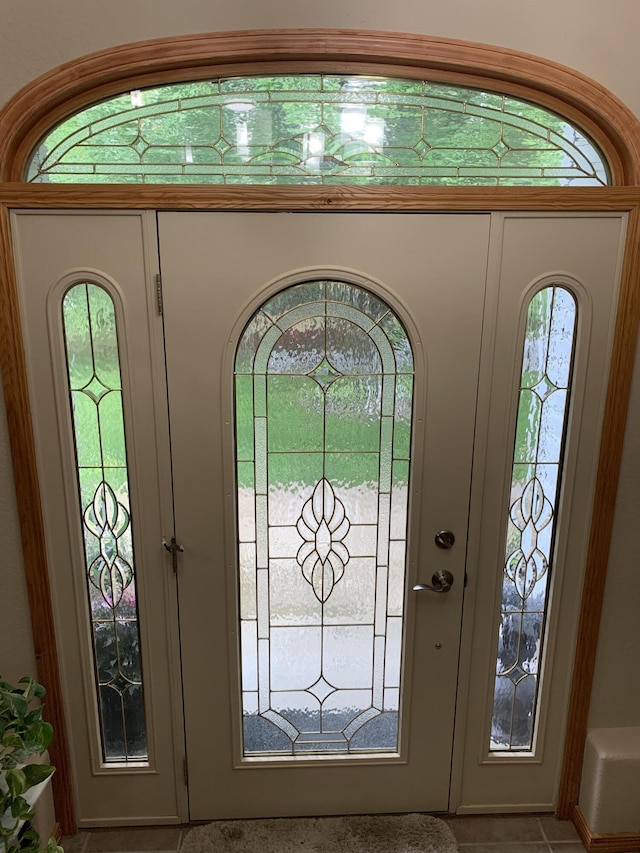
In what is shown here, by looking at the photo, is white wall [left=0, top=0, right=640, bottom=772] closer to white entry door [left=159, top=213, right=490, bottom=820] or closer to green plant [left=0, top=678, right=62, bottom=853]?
white entry door [left=159, top=213, right=490, bottom=820]

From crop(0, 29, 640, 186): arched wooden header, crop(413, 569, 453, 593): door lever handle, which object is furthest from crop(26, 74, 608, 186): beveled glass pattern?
crop(413, 569, 453, 593): door lever handle

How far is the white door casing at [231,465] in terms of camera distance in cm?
164

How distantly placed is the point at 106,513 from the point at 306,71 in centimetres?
138

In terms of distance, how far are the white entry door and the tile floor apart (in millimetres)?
112

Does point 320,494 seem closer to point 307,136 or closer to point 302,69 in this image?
point 307,136

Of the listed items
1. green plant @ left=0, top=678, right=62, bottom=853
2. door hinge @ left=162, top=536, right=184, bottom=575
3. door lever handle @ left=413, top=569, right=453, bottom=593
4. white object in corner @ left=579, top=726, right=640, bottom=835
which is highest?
door hinge @ left=162, top=536, right=184, bottom=575

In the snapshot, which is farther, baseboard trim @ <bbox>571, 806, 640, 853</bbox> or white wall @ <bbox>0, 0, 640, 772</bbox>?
baseboard trim @ <bbox>571, 806, 640, 853</bbox>

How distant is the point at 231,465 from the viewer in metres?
1.75

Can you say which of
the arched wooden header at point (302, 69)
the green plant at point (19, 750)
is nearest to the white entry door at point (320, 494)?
the arched wooden header at point (302, 69)

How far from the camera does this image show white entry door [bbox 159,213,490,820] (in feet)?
5.42

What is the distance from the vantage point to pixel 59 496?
176 centimetres

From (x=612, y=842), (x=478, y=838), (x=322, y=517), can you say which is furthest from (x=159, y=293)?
(x=612, y=842)

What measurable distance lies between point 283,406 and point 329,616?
700 millimetres

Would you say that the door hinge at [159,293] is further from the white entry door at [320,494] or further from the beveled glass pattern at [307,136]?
the beveled glass pattern at [307,136]
